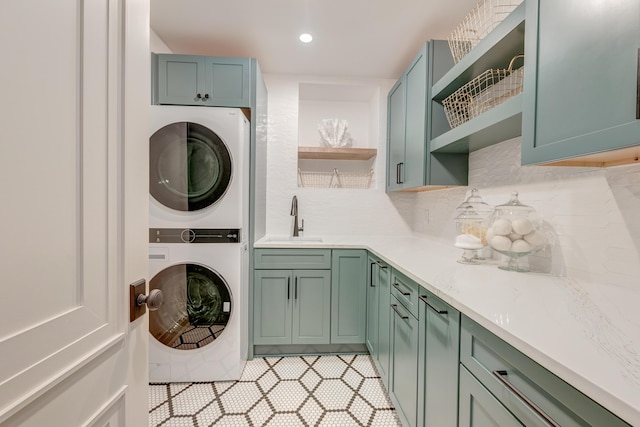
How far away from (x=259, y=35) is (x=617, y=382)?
8.22 ft

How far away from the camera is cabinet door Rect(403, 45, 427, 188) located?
186 cm

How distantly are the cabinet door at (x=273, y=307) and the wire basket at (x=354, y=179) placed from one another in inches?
46.3

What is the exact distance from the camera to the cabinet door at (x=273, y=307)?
2.18 meters

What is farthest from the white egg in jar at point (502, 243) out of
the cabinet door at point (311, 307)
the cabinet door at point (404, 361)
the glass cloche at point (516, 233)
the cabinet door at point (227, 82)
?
the cabinet door at point (227, 82)

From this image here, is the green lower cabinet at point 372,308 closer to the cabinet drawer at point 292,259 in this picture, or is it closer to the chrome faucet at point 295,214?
the cabinet drawer at point 292,259

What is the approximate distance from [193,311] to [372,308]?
125 cm

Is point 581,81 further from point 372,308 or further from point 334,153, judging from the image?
point 334,153

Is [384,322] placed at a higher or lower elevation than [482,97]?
lower

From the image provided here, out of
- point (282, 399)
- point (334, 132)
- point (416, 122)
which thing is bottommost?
point (282, 399)

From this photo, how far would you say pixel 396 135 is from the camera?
2.42 metres

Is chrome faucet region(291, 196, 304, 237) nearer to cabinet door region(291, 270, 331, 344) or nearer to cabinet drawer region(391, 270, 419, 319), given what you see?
cabinet door region(291, 270, 331, 344)

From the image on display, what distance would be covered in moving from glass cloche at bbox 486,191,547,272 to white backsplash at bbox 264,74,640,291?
0.07 meters

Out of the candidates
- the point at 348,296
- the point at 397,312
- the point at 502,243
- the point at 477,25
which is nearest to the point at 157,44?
the point at 477,25

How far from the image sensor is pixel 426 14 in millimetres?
1856
